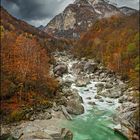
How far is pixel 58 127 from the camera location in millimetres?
34312

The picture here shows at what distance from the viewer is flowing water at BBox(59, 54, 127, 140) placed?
1316 inches

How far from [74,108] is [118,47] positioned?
48.9 m

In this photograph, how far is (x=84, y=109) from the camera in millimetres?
45750

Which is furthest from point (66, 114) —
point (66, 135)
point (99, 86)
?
point (99, 86)

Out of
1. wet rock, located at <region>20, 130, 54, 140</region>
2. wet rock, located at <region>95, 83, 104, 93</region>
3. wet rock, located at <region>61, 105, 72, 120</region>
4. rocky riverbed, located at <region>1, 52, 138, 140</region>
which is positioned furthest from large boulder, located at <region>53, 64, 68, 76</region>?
wet rock, located at <region>20, 130, 54, 140</region>

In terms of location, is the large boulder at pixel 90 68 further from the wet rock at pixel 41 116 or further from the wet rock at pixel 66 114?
the wet rock at pixel 41 116

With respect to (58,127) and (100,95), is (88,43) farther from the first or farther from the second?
(58,127)

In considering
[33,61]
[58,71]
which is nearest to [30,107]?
[33,61]

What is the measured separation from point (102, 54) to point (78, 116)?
60449mm

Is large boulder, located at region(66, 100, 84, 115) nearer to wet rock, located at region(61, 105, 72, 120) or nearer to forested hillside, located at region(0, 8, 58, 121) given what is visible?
wet rock, located at region(61, 105, 72, 120)

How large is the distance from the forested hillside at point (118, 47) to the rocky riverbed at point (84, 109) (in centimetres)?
343

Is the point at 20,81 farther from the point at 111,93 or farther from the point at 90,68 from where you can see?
the point at 90,68

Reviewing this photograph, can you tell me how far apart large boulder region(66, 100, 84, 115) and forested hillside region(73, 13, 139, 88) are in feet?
29.2

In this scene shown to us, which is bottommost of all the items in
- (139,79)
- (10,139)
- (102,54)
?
(10,139)
